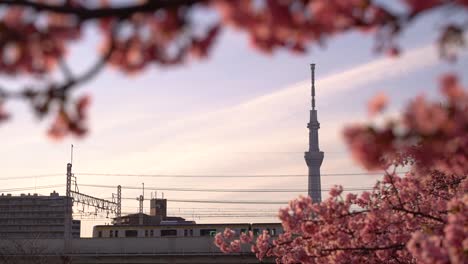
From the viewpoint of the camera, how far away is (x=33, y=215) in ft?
643

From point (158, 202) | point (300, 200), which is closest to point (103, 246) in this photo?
point (158, 202)

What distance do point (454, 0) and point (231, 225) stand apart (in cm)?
5360

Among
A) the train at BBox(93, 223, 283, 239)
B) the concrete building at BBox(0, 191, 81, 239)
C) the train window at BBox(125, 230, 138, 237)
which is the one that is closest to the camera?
the train at BBox(93, 223, 283, 239)

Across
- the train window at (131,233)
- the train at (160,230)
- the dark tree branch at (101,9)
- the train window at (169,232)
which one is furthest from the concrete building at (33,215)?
the dark tree branch at (101,9)

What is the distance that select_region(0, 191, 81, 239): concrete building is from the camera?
194 meters

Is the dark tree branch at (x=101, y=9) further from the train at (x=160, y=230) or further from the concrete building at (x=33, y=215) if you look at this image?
the concrete building at (x=33, y=215)

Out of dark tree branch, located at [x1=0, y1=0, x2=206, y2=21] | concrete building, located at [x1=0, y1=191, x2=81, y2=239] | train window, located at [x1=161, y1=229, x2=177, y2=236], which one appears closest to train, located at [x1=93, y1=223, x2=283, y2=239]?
train window, located at [x1=161, y1=229, x2=177, y2=236]

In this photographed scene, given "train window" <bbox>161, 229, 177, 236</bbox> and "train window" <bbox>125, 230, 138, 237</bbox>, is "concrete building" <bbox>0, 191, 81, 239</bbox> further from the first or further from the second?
"train window" <bbox>161, 229, 177, 236</bbox>

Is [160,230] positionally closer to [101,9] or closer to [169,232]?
[169,232]

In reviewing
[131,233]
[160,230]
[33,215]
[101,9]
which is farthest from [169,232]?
[33,215]

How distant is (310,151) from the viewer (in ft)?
652

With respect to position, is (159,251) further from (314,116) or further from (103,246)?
(314,116)

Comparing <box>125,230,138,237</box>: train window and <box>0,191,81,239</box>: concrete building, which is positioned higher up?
<box>0,191,81,239</box>: concrete building

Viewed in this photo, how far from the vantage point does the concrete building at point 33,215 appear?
194 meters
